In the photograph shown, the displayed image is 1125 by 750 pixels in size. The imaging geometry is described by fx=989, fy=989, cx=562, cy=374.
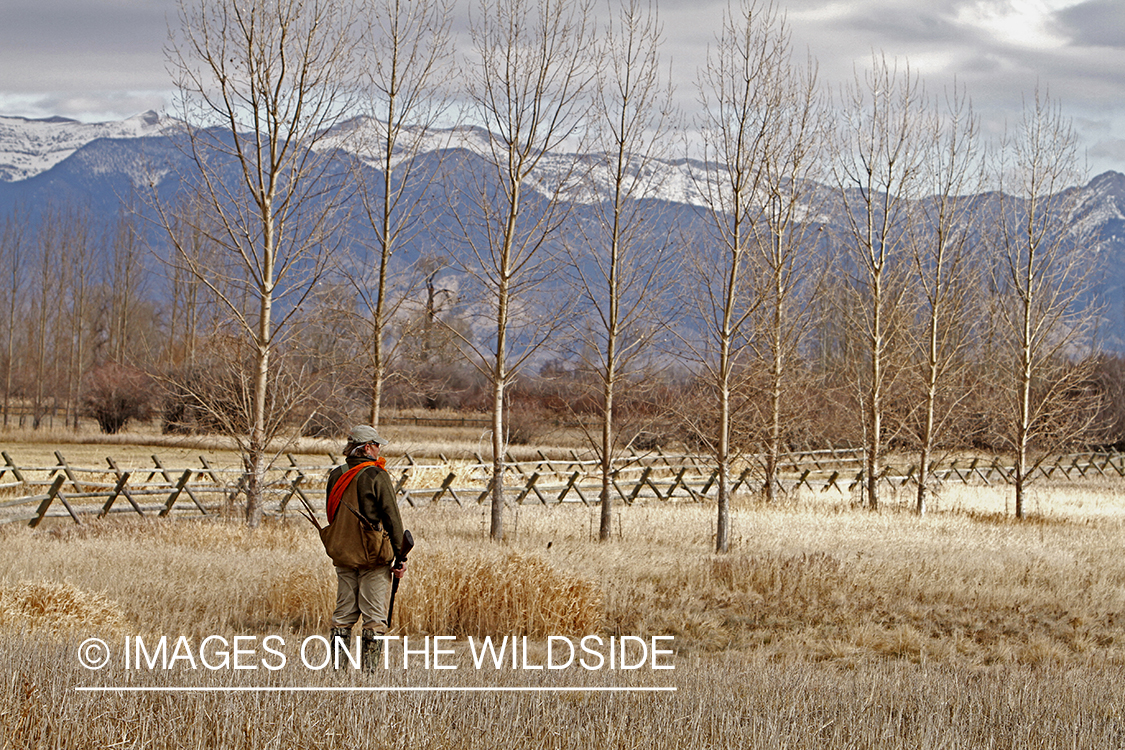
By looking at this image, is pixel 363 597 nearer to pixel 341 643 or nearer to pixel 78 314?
pixel 341 643

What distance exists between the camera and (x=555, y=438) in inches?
1884

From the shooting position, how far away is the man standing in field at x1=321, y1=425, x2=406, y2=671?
22.2ft

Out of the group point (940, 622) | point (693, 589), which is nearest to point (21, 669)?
point (693, 589)

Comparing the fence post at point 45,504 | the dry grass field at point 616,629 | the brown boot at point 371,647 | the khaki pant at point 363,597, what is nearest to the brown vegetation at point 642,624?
the dry grass field at point 616,629

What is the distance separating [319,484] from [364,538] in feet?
66.1

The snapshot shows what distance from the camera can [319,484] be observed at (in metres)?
26.3

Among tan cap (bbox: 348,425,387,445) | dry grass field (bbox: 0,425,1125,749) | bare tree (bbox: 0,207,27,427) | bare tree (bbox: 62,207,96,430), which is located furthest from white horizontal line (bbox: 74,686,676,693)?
bare tree (bbox: 62,207,96,430)

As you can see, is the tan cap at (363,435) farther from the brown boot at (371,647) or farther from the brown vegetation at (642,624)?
the brown vegetation at (642,624)

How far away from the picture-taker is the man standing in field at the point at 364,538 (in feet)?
22.2

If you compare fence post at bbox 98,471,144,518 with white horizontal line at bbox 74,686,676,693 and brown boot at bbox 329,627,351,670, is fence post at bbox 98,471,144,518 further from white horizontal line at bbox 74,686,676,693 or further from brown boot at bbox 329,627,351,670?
white horizontal line at bbox 74,686,676,693

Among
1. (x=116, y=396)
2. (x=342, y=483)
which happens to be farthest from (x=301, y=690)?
(x=116, y=396)

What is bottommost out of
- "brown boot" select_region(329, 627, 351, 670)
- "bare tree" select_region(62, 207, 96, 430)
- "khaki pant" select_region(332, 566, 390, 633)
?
"brown boot" select_region(329, 627, 351, 670)

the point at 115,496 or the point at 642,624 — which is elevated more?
the point at 115,496

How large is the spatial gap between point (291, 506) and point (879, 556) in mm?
12824
